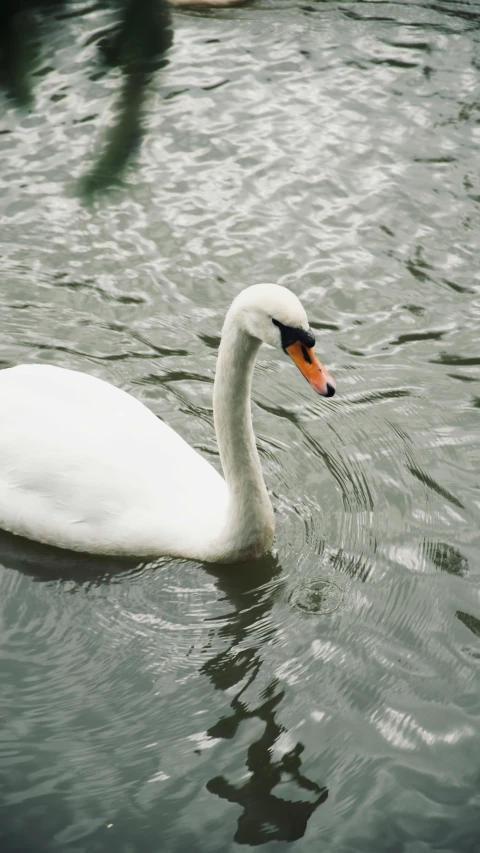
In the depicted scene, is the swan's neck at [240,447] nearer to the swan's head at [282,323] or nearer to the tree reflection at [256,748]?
the swan's head at [282,323]

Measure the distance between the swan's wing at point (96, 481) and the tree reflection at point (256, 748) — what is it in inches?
16.0

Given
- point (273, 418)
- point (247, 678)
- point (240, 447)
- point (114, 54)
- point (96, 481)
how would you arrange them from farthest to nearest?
point (114, 54), point (273, 418), point (96, 481), point (240, 447), point (247, 678)

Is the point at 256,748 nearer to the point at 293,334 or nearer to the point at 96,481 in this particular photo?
the point at 96,481

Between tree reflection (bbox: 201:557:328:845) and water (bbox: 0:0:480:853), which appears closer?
tree reflection (bbox: 201:557:328:845)

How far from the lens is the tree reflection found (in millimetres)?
3939

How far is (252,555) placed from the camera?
5125 millimetres

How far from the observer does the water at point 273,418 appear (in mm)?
4090

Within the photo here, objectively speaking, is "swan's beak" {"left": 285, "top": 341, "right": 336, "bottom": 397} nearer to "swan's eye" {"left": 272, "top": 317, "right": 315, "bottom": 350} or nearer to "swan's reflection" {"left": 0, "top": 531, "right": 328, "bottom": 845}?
"swan's eye" {"left": 272, "top": 317, "right": 315, "bottom": 350}

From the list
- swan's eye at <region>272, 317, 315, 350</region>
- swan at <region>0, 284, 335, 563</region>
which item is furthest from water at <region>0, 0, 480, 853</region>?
swan's eye at <region>272, 317, 315, 350</region>

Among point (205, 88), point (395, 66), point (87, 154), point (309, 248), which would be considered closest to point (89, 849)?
point (309, 248)

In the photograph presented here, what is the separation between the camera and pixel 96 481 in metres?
4.98

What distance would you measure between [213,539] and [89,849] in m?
1.66

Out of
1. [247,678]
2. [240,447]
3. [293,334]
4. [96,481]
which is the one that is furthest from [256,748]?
[293,334]

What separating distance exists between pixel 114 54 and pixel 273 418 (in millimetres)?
5827
